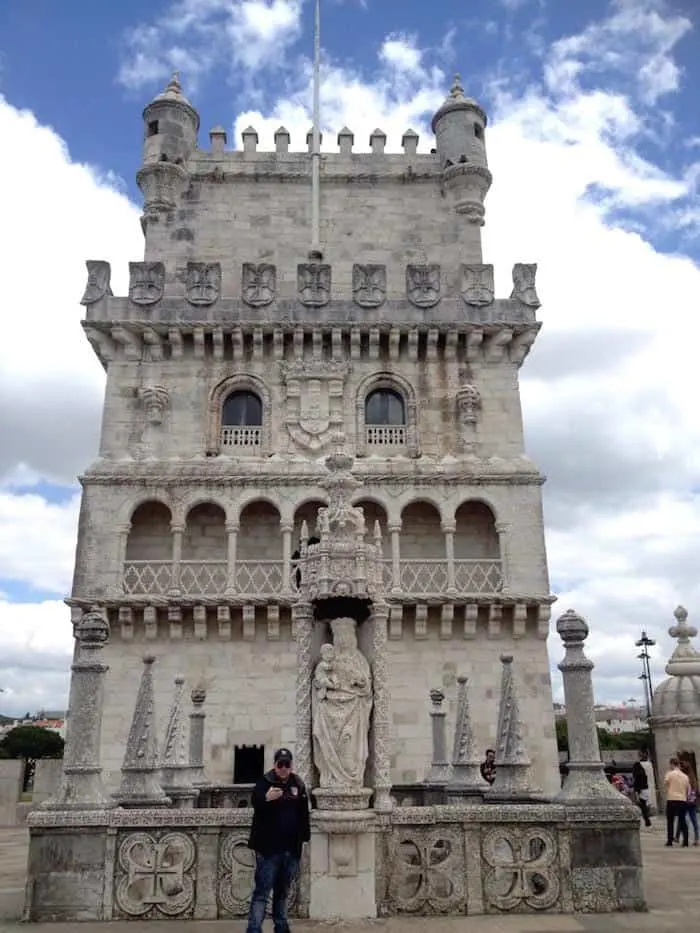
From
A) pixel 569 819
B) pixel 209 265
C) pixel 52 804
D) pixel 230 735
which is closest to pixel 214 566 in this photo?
pixel 230 735

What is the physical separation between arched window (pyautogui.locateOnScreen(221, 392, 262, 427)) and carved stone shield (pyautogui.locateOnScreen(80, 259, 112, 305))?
17.2 ft

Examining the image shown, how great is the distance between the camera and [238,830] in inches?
372

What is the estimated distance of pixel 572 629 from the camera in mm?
11062

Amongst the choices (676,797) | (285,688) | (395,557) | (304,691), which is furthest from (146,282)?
(676,797)

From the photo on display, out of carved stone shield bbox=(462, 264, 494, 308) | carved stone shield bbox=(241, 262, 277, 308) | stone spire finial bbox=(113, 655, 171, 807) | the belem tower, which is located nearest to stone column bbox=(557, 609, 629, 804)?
the belem tower

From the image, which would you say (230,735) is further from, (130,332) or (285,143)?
(285,143)

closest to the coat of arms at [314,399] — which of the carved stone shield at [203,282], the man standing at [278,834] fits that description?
the carved stone shield at [203,282]

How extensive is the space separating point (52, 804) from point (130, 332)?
18.2 metres

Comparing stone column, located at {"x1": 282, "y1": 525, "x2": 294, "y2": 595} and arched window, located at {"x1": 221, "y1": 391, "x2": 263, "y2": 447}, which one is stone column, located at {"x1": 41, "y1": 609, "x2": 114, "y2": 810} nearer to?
stone column, located at {"x1": 282, "y1": 525, "x2": 294, "y2": 595}

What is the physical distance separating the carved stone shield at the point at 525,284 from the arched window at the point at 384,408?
519 centimetres

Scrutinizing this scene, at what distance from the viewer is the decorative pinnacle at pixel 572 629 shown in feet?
36.2

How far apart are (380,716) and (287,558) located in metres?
14.1

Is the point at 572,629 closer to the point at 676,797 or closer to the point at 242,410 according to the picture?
the point at 676,797

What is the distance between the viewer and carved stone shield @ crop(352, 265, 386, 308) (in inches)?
1031
